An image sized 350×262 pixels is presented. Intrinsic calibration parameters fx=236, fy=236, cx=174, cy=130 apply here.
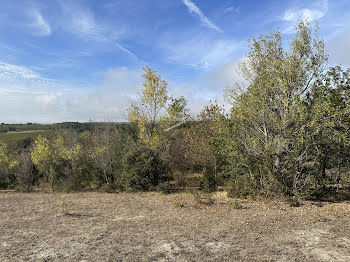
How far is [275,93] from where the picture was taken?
11.0 m

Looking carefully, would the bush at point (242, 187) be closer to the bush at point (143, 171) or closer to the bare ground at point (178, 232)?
the bare ground at point (178, 232)

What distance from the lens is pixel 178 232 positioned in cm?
714

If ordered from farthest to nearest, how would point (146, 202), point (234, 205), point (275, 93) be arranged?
point (146, 202), point (275, 93), point (234, 205)

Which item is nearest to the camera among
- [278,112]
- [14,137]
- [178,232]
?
[178,232]

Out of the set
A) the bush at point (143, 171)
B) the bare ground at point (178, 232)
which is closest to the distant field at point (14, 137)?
the bush at point (143, 171)

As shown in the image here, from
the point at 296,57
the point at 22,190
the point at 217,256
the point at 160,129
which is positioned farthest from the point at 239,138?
the point at 22,190

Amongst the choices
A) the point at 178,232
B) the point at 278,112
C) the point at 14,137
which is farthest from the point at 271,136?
the point at 14,137

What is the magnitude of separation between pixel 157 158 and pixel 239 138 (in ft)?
16.9

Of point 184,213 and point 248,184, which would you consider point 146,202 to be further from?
point 248,184

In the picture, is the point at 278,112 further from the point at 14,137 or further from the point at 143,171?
the point at 14,137

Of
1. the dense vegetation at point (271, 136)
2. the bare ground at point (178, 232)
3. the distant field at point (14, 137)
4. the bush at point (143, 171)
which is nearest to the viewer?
the bare ground at point (178, 232)

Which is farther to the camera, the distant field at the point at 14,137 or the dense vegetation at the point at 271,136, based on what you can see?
the distant field at the point at 14,137

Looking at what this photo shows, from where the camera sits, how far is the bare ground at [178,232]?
18.4 feet

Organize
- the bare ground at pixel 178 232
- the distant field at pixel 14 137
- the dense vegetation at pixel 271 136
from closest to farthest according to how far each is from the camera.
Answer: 1. the bare ground at pixel 178 232
2. the dense vegetation at pixel 271 136
3. the distant field at pixel 14 137
